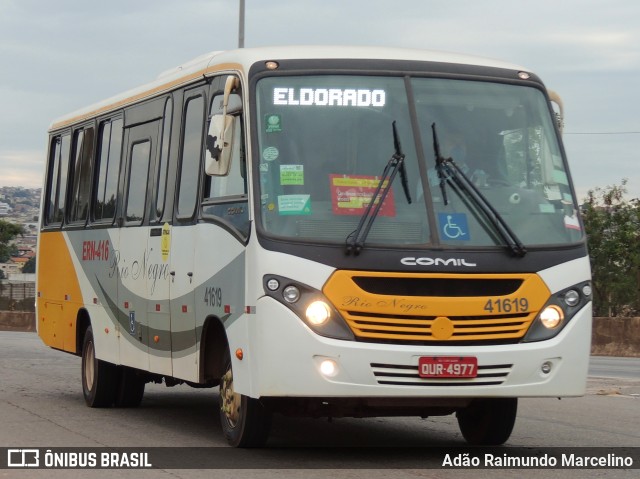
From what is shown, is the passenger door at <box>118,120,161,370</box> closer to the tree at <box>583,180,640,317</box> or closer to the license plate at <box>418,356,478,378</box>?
the license plate at <box>418,356,478,378</box>

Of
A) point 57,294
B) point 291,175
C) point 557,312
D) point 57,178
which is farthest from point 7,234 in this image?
point 557,312

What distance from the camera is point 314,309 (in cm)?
948

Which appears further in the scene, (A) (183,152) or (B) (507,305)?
(A) (183,152)

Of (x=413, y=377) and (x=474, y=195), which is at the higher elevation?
(x=474, y=195)

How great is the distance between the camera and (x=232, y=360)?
10250 mm

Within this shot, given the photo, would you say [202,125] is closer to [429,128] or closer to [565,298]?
[429,128]

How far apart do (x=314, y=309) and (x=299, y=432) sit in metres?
3.01

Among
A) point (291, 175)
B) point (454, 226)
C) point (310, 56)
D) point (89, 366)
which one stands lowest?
point (89, 366)

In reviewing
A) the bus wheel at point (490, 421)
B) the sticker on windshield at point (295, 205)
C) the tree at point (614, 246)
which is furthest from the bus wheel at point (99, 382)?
the tree at point (614, 246)

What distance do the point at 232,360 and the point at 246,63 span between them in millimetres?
2210

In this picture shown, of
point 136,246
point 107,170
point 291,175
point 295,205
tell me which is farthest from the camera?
point 107,170

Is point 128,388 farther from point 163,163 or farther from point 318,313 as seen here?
point 318,313

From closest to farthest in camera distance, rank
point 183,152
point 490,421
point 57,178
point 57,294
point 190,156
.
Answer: point 490,421
point 190,156
point 183,152
point 57,294
point 57,178

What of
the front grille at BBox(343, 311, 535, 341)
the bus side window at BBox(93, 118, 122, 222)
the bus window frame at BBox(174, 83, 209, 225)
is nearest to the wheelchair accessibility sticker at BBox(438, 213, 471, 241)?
the front grille at BBox(343, 311, 535, 341)
